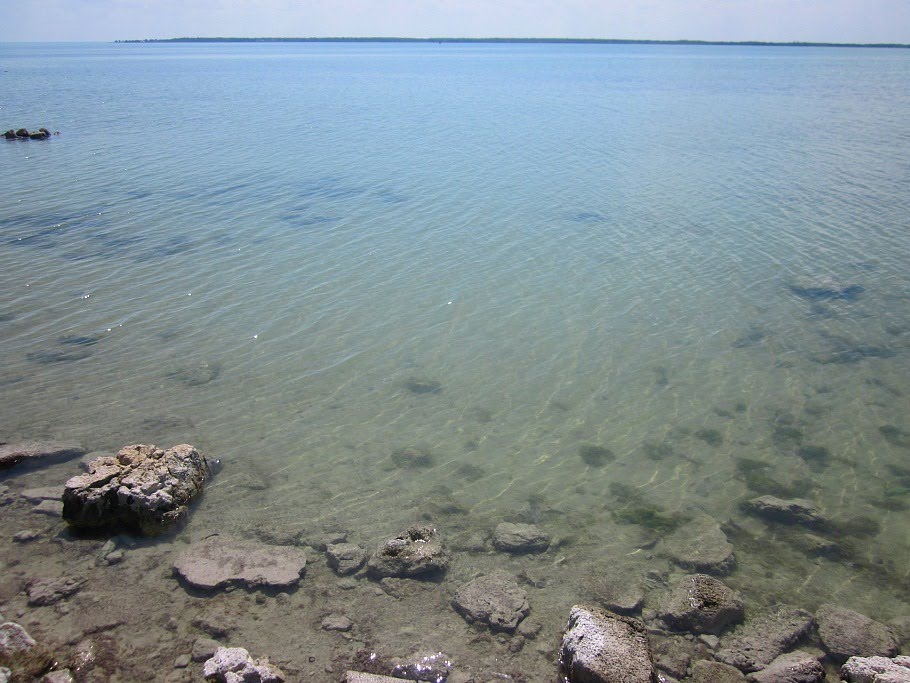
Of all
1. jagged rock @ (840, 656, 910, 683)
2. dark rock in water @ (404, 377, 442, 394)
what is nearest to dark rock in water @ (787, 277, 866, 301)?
dark rock in water @ (404, 377, 442, 394)

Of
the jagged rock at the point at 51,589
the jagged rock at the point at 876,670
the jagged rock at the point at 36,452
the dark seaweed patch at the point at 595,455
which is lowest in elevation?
the dark seaweed patch at the point at 595,455

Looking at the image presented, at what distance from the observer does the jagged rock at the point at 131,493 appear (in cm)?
729

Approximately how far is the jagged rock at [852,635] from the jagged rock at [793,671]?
0.48 metres

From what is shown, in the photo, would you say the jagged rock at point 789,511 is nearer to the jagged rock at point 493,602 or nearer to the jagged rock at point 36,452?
the jagged rock at point 493,602

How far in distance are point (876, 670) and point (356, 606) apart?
488cm

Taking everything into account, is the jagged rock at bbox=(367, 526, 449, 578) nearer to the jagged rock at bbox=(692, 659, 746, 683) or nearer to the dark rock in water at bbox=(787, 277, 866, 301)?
the jagged rock at bbox=(692, 659, 746, 683)

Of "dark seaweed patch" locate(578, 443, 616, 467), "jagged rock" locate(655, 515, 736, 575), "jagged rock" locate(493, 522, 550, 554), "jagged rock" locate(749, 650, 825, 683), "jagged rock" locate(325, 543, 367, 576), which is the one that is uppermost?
"jagged rock" locate(749, 650, 825, 683)

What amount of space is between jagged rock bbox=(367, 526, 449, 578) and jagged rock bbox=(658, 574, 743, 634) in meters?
2.48

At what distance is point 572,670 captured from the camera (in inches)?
220

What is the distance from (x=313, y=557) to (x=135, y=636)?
1.95 metres

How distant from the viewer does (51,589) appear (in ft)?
21.2

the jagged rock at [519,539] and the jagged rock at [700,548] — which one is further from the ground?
the jagged rock at [519,539]

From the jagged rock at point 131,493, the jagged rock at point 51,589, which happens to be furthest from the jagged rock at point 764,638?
the jagged rock at point 51,589

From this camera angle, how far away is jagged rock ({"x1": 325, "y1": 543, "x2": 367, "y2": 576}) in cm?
711
